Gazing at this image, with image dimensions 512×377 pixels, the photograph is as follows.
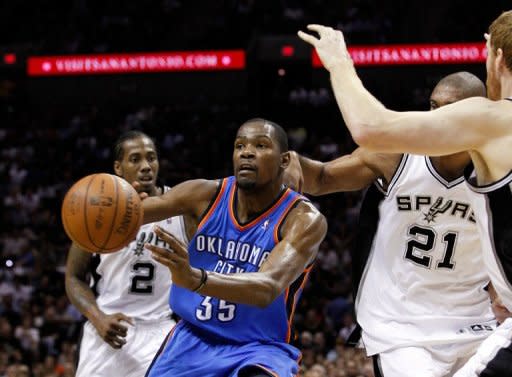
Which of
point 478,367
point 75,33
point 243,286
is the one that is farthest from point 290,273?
point 75,33

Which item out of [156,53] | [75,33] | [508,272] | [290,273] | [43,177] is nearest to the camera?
[508,272]

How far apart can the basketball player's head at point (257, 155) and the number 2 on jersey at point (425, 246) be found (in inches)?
31.2

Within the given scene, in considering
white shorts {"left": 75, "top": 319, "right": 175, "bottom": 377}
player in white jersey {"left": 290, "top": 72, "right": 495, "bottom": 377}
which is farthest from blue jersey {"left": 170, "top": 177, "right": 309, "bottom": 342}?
white shorts {"left": 75, "top": 319, "right": 175, "bottom": 377}

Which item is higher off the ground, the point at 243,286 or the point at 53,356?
the point at 243,286

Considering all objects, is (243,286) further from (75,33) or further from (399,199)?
(75,33)

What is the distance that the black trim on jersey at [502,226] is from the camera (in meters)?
2.95

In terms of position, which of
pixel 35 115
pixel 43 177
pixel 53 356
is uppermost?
pixel 35 115

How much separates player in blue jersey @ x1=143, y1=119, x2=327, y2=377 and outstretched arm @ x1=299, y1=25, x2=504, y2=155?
1.13 metres

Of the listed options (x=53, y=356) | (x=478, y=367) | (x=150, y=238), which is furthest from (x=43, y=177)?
(x=478, y=367)

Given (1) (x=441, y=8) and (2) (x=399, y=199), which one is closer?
(2) (x=399, y=199)

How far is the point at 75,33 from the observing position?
60.2ft

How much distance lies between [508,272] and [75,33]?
16466 mm

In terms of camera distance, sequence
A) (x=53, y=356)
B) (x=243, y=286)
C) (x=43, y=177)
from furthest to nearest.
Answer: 1. (x=43, y=177)
2. (x=53, y=356)
3. (x=243, y=286)

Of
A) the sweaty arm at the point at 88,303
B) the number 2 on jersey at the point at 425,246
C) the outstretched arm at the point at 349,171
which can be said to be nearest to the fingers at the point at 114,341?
the sweaty arm at the point at 88,303
